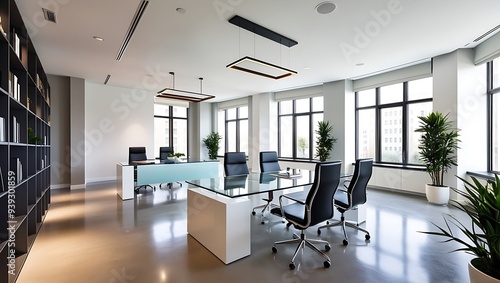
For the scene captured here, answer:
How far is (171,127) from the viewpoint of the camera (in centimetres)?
1008

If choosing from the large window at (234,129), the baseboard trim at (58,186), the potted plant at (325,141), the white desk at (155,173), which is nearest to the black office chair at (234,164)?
the white desk at (155,173)

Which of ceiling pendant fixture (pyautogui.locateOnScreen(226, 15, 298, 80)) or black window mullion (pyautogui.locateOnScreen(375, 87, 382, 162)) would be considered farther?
black window mullion (pyautogui.locateOnScreen(375, 87, 382, 162))

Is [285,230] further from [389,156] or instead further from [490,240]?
[389,156]

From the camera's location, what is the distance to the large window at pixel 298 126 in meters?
8.05

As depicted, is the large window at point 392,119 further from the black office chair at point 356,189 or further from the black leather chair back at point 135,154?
the black leather chair back at point 135,154

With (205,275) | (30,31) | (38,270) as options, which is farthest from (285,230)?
(30,31)

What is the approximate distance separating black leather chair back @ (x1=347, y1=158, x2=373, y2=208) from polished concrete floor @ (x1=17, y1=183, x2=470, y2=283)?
56 centimetres

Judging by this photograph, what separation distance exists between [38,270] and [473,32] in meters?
6.84

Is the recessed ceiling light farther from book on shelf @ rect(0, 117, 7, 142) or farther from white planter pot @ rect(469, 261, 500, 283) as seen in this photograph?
book on shelf @ rect(0, 117, 7, 142)

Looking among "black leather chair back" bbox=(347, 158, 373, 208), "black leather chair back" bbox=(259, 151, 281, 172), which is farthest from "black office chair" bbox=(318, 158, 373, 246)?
"black leather chair back" bbox=(259, 151, 281, 172)

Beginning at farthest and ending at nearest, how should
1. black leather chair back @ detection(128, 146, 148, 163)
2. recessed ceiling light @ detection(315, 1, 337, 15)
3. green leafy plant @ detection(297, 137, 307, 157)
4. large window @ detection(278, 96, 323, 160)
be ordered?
1. green leafy plant @ detection(297, 137, 307, 157)
2. large window @ detection(278, 96, 323, 160)
3. black leather chair back @ detection(128, 146, 148, 163)
4. recessed ceiling light @ detection(315, 1, 337, 15)

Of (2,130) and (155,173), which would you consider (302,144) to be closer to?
(155,173)

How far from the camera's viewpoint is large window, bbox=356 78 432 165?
5738 mm

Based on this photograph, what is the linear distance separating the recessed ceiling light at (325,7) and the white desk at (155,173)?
14.9ft
